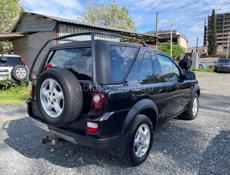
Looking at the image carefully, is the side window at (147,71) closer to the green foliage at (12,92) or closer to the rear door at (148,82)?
the rear door at (148,82)

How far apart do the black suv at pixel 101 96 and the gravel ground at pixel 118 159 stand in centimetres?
40

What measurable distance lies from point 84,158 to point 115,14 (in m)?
35.5

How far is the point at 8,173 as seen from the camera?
10.5 feet

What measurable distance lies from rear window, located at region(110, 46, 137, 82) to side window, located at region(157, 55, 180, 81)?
1.00 m

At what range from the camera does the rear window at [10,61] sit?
9.38 metres

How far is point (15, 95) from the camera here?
8844 mm

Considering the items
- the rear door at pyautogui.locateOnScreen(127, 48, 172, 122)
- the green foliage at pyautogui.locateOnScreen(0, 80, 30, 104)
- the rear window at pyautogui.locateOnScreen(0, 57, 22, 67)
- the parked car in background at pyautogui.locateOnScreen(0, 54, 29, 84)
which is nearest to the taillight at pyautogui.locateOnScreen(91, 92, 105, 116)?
the rear door at pyautogui.locateOnScreen(127, 48, 172, 122)

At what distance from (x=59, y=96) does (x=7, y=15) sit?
74.9ft

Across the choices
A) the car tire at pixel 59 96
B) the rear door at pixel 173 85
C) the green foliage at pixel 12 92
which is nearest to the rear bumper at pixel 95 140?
the car tire at pixel 59 96

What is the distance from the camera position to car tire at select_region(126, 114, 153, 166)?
10.6ft

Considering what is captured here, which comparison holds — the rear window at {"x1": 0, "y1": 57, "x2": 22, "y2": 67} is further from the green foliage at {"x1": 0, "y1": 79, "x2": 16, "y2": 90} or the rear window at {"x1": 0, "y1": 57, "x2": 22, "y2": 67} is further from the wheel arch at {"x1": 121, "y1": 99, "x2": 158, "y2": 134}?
the wheel arch at {"x1": 121, "y1": 99, "x2": 158, "y2": 134}

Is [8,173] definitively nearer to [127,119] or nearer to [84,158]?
[84,158]

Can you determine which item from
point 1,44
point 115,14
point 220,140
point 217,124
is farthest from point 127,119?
point 115,14

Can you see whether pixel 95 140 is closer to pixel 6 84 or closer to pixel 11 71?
pixel 11 71
